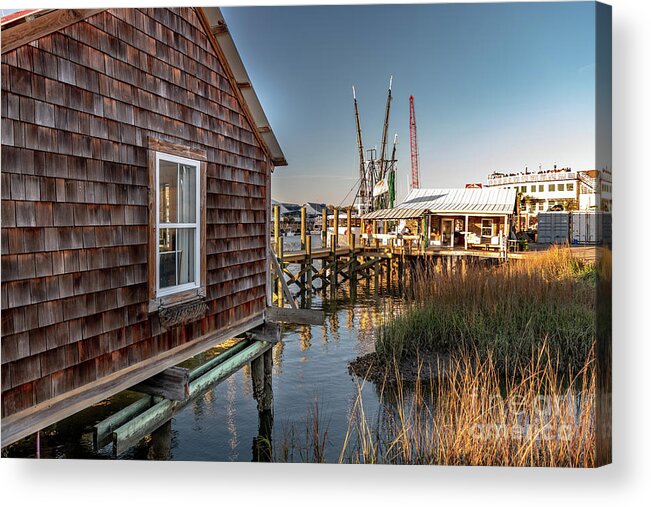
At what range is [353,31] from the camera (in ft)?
44.5

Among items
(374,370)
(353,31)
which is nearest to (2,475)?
(374,370)

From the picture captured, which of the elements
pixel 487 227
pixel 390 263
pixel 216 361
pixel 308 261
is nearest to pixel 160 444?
pixel 216 361

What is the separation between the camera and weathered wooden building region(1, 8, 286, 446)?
3830mm

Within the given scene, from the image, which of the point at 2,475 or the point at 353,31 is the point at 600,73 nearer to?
the point at 2,475

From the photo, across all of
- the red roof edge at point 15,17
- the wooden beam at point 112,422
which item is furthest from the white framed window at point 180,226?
the red roof edge at point 15,17

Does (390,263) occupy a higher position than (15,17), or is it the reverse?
(15,17)

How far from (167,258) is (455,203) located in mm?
20587

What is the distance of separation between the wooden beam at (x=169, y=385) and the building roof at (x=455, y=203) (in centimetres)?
1863

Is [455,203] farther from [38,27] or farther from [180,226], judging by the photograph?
[38,27]

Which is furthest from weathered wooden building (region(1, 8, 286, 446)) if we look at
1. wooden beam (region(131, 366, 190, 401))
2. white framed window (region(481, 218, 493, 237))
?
white framed window (region(481, 218, 493, 237))

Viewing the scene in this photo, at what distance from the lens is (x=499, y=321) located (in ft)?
32.3

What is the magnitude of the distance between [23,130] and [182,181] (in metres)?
2.04

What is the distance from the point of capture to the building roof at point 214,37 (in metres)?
3.69

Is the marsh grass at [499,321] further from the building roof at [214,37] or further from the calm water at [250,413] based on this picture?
the building roof at [214,37]
